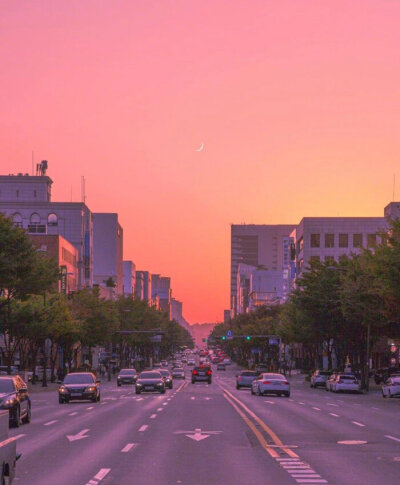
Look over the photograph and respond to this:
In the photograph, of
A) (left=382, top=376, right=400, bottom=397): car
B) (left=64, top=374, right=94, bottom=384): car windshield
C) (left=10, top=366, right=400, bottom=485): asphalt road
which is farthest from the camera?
(left=382, top=376, right=400, bottom=397): car

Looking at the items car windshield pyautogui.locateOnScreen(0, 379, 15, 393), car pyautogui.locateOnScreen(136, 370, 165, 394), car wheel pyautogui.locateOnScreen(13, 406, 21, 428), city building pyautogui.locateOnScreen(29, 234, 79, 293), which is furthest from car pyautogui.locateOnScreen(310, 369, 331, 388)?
car wheel pyautogui.locateOnScreen(13, 406, 21, 428)

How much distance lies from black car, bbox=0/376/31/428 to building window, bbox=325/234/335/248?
14190 cm

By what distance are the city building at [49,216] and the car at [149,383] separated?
348 feet

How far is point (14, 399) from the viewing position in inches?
1182

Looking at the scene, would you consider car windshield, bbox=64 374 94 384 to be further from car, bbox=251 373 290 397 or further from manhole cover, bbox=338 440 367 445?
manhole cover, bbox=338 440 367 445

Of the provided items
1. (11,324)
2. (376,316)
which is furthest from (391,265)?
(11,324)

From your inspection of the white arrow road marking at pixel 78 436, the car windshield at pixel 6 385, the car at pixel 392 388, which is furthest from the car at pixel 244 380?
the white arrow road marking at pixel 78 436

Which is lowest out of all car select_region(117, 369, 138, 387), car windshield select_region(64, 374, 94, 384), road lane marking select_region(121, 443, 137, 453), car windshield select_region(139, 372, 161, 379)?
car select_region(117, 369, 138, 387)

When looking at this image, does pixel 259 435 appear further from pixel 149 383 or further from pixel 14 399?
pixel 149 383

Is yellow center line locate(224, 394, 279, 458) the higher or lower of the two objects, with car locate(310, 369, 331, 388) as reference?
higher

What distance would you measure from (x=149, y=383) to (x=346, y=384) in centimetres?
1698

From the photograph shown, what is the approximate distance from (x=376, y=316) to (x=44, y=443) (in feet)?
147

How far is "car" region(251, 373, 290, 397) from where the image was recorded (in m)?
59.4

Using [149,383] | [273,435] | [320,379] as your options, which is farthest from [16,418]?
[320,379]
